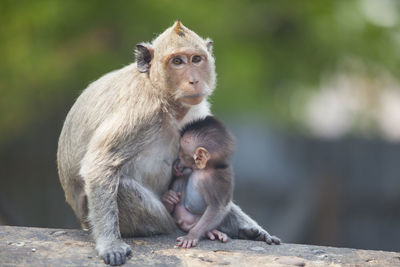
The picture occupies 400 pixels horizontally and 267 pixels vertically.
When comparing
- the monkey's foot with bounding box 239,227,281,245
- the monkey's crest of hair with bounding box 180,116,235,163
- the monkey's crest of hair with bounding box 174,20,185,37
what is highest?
the monkey's crest of hair with bounding box 174,20,185,37

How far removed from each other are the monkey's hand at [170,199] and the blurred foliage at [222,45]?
5.61 metres

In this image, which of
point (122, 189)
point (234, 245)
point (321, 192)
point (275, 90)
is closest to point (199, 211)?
point (234, 245)

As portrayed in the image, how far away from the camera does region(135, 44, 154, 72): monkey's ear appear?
6234 mm

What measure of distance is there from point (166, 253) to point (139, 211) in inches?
19.9

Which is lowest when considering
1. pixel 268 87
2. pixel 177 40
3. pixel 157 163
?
pixel 157 163

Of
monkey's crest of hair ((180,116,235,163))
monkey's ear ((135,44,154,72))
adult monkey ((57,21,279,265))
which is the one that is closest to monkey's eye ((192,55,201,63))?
adult monkey ((57,21,279,265))

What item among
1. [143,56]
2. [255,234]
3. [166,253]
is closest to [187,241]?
[166,253]

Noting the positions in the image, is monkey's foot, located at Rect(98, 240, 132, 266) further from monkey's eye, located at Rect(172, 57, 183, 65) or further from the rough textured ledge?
monkey's eye, located at Rect(172, 57, 183, 65)

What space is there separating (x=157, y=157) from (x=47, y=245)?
1.35 metres

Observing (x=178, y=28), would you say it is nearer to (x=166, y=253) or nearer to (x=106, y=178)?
(x=106, y=178)

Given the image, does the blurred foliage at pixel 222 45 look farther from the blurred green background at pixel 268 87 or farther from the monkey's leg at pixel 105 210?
the monkey's leg at pixel 105 210

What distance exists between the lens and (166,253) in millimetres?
5754

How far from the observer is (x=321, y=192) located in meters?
12.2

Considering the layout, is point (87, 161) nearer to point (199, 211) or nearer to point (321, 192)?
point (199, 211)
